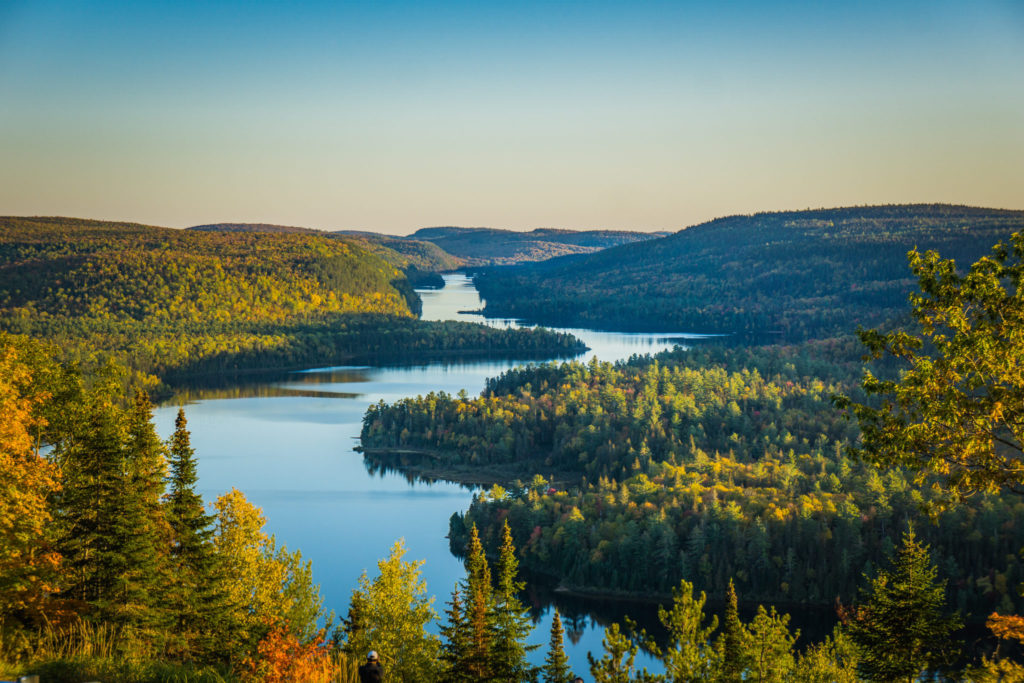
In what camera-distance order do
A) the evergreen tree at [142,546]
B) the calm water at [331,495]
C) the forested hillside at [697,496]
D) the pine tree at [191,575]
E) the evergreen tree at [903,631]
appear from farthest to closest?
1. the forested hillside at [697,496]
2. the calm water at [331,495]
3. the evergreen tree at [903,631]
4. the pine tree at [191,575]
5. the evergreen tree at [142,546]

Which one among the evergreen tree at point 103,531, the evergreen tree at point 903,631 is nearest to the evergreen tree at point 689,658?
the evergreen tree at point 903,631

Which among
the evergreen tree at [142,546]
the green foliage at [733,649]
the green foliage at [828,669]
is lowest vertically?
the green foliage at [828,669]

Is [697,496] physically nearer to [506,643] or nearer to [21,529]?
[506,643]

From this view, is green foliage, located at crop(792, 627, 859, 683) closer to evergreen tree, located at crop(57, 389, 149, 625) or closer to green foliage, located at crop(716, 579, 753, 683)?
green foliage, located at crop(716, 579, 753, 683)

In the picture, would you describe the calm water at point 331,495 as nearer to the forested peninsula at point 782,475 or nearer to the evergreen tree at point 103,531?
the forested peninsula at point 782,475

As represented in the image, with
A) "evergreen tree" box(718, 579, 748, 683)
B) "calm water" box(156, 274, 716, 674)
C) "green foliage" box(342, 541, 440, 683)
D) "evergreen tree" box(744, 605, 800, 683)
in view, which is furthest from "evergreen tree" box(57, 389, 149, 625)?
"calm water" box(156, 274, 716, 674)

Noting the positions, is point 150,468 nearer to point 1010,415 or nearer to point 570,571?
point 1010,415

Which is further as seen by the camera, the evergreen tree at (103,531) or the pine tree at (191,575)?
the pine tree at (191,575)
